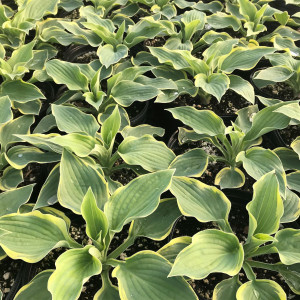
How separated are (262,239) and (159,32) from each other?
141cm

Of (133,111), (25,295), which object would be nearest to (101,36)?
(133,111)

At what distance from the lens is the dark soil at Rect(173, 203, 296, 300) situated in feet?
3.87

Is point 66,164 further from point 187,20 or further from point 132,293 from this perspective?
point 187,20

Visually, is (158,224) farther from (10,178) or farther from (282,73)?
(282,73)

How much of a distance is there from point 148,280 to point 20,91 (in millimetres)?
1165

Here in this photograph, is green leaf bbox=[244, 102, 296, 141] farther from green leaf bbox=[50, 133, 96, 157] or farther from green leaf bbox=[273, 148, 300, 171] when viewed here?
green leaf bbox=[50, 133, 96, 157]

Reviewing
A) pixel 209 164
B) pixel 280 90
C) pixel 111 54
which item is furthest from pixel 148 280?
pixel 280 90

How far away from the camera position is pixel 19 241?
1.02 metres

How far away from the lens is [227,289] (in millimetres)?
1072

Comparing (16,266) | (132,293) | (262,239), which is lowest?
(16,266)

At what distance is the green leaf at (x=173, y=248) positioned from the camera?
3.64 feet

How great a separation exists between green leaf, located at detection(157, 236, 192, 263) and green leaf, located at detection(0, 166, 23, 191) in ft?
2.11

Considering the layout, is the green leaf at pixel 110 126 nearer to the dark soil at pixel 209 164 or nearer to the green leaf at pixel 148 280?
the dark soil at pixel 209 164

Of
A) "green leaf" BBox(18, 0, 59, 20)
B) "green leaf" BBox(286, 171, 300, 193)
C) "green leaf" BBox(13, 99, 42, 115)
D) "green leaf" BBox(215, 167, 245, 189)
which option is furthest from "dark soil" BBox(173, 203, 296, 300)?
"green leaf" BBox(18, 0, 59, 20)
